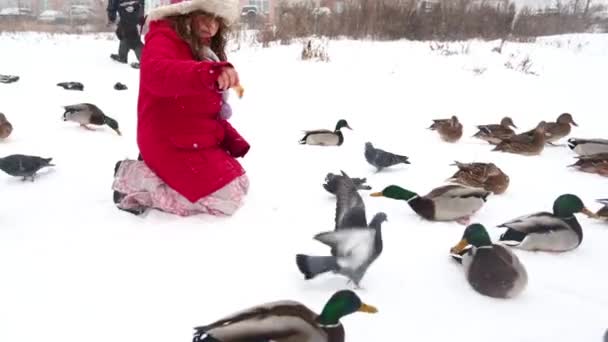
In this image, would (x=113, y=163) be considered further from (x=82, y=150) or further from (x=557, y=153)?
(x=557, y=153)

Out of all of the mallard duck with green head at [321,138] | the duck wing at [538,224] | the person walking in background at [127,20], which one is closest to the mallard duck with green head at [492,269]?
the duck wing at [538,224]

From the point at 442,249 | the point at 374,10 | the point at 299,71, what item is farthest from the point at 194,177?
the point at 374,10

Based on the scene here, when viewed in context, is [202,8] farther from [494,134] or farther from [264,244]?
[494,134]

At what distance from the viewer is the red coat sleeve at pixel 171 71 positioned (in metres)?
Result: 2.19

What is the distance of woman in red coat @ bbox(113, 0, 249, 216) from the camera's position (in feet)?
8.51

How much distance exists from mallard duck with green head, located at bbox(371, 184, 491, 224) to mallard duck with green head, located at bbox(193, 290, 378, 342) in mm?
1247

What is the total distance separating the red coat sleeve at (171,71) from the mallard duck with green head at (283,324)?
1.12 m

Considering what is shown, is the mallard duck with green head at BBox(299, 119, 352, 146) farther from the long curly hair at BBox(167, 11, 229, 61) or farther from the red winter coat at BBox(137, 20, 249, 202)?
the long curly hair at BBox(167, 11, 229, 61)

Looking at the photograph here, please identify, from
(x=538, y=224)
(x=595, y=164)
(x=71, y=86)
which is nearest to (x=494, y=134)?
(x=595, y=164)

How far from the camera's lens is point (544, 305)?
1979mm

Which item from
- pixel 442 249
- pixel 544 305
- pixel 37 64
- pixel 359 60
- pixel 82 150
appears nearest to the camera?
pixel 544 305

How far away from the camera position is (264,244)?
2449mm

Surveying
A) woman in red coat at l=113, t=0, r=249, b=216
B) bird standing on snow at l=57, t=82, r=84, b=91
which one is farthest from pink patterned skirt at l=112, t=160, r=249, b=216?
bird standing on snow at l=57, t=82, r=84, b=91

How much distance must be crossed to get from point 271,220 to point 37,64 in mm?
6634
